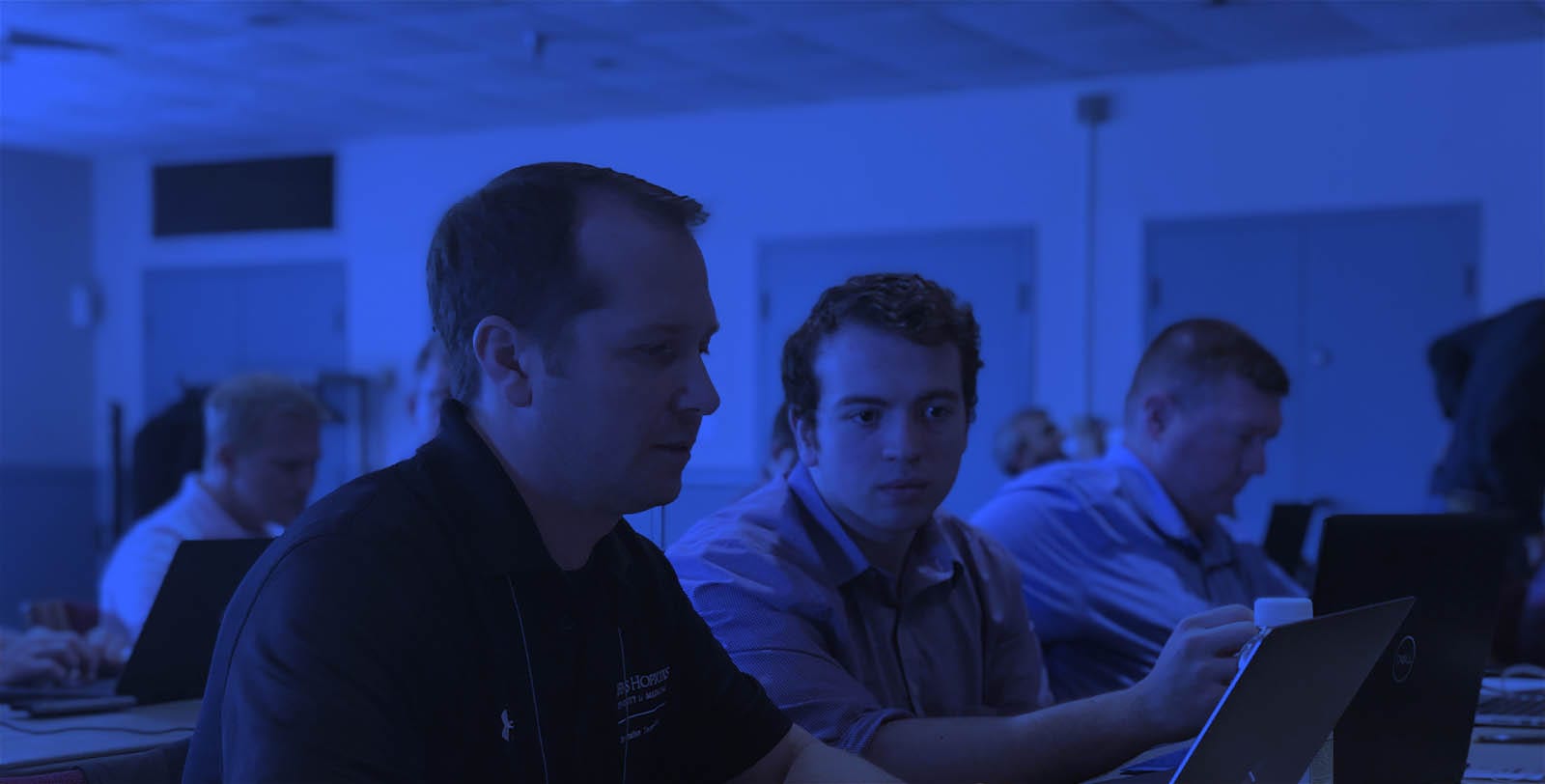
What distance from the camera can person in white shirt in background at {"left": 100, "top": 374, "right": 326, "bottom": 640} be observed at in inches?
141

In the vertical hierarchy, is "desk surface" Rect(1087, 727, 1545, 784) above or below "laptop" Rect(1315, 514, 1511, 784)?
below

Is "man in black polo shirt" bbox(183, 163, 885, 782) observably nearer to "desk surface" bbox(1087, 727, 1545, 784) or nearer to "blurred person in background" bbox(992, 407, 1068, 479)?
"desk surface" bbox(1087, 727, 1545, 784)

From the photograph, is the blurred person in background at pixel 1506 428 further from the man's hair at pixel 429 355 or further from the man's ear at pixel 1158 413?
the man's hair at pixel 429 355

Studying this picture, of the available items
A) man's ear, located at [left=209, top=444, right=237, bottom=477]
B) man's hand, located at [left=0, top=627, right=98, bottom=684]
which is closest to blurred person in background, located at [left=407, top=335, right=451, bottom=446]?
man's ear, located at [left=209, top=444, right=237, bottom=477]

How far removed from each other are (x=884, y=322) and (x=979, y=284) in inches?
213

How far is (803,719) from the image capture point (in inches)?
72.6

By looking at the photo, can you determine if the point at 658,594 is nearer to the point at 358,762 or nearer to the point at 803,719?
the point at 803,719

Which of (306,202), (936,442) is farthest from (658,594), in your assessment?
(306,202)

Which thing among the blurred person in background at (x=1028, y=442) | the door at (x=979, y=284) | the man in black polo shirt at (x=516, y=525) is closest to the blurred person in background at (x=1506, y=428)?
the blurred person in background at (x=1028, y=442)

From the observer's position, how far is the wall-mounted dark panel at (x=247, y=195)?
29.3ft

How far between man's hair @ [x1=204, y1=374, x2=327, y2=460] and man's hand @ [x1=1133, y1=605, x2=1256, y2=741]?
2.44 metres

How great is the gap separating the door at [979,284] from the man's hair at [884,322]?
16.3 feet

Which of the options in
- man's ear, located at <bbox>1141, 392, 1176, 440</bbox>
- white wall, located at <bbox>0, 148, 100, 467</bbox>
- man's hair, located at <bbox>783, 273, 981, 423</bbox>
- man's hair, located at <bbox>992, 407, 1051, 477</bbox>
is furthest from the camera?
white wall, located at <bbox>0, 148, 100, 467</bbox>

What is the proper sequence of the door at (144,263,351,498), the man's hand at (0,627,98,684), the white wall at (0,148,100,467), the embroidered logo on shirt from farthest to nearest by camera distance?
the white wall at (0,148,100,467) < the door at (144,263,351,498) < the man's hand at (0,627,98,684) < the embroidered logo on shirt
